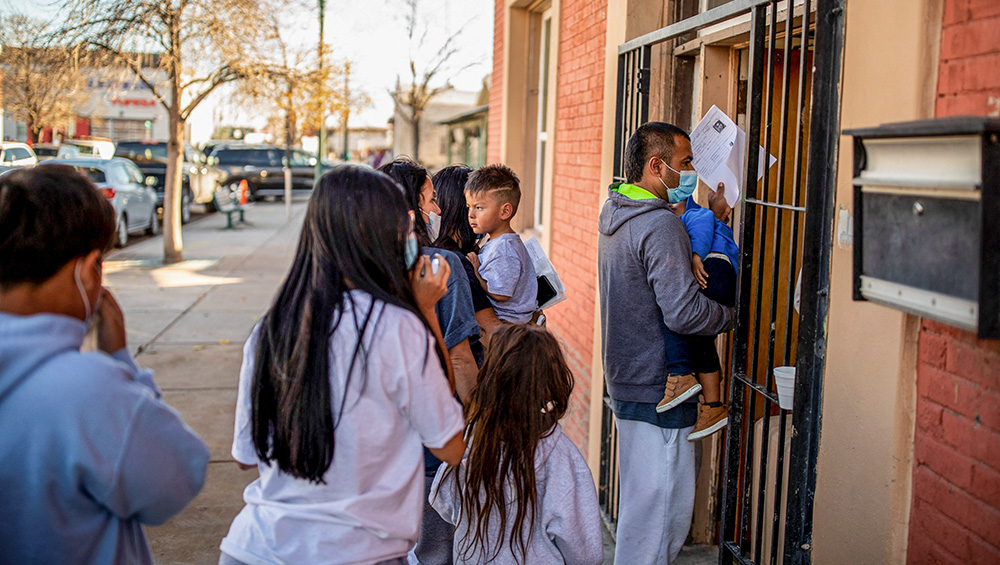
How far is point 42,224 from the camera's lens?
1803 millimetres

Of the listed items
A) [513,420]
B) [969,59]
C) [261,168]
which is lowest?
[513,420]

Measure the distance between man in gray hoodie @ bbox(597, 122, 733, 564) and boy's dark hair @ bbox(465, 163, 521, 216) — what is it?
0.39 m

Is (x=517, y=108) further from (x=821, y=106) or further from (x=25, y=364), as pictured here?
(x=25, y=364)

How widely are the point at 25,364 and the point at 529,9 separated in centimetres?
716

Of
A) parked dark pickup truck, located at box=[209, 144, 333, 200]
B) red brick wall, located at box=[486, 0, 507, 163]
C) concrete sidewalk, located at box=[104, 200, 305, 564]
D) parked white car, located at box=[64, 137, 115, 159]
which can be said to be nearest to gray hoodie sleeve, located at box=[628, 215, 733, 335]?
concrete sidewalk, located at box=[104, 200, 305, 564]

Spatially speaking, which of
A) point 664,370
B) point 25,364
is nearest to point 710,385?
point 664,370

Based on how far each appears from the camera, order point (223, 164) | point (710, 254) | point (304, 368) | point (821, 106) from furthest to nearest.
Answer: point (223, 164), point (710, 254), point (821, 106), point (304, 368)

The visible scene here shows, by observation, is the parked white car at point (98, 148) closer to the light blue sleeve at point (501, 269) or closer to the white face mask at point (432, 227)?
the white face mask at point (432, 227)

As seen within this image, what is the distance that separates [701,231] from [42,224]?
2.21 m

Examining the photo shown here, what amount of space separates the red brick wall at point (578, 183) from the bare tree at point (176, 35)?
7782mm

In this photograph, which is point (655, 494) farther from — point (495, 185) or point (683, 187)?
point (495, 185)

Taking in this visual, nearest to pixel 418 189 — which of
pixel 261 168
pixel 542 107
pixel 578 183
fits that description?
pixel 578 183

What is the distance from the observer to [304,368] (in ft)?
6.51

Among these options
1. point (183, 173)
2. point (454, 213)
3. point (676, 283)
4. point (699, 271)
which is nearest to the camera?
point (676, 283)
